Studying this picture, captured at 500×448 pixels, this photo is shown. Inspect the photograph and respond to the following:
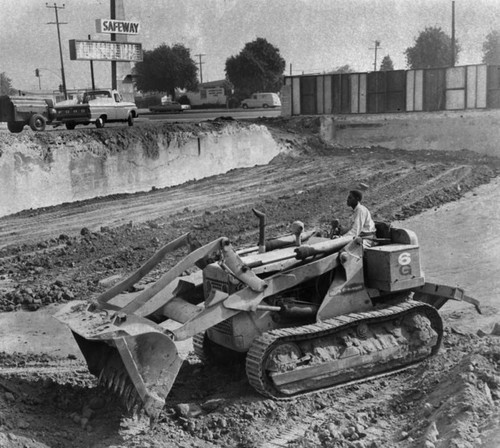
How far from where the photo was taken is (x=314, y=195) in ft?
72.1

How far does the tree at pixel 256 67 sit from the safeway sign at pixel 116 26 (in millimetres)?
45198

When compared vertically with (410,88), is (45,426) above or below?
below

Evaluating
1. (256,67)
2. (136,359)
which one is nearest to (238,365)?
(136,359)

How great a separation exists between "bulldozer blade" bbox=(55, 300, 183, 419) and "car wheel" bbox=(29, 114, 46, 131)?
19.4 meters

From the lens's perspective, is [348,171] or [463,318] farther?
[348,171]

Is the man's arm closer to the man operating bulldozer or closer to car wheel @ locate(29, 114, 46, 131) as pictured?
the man operating bulldozer

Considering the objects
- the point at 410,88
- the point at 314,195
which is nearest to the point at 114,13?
the point at 410,88

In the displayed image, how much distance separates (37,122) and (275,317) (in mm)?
19501

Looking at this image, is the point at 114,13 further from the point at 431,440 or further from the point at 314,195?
the point at 431,440

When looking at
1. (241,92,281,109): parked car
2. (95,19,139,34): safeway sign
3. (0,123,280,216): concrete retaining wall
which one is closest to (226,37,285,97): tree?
(241,92,281,109): parked car

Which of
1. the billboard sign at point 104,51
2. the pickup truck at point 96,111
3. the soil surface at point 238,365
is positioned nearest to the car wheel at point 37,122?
the pickup truck at point 96,111

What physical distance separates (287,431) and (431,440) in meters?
1.52

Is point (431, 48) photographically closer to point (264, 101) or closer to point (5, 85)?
point (264, 101)

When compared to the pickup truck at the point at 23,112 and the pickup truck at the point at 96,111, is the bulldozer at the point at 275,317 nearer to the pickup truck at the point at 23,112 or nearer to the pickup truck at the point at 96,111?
the pickup truck at the point at 23,112
